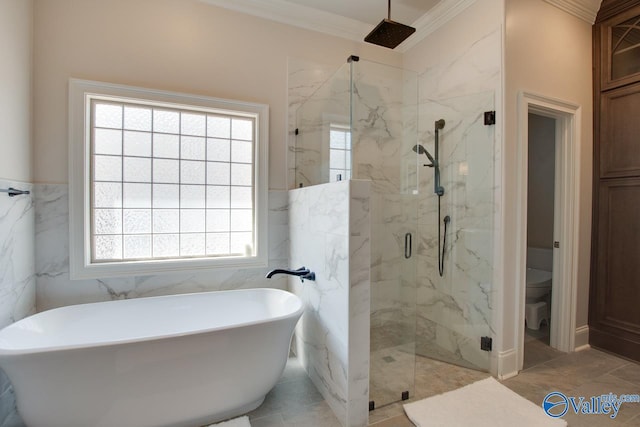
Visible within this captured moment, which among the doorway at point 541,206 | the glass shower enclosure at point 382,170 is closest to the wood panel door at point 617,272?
the doorway at point 541,206

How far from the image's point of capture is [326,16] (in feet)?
8.98

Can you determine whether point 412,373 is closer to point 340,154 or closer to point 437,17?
point 340,154

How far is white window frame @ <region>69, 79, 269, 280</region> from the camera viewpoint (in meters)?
2.09

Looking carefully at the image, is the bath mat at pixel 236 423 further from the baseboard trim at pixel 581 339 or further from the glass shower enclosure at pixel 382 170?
the baseboard trim at pixel 581 339

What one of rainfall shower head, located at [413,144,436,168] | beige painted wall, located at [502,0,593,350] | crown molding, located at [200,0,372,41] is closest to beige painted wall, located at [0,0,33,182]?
crown molding, located at [200,0,372,41]

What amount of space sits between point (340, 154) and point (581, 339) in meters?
2.74

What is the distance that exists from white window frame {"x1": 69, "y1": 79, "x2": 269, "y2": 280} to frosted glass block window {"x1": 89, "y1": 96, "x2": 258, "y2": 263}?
0.05m

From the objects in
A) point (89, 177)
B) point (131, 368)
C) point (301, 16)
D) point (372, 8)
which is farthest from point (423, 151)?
point (89, 177)

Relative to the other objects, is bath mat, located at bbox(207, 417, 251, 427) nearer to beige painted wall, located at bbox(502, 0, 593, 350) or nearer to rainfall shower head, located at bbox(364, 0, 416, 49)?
beige painted wall, located at bbox(502, 0, 593, 350)

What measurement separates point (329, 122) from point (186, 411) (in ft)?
6.92

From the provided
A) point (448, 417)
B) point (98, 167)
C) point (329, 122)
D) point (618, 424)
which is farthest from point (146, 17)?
point (618, 424)

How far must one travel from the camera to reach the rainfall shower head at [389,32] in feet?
6.76

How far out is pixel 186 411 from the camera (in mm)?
1598

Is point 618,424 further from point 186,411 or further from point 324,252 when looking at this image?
point 186,411
